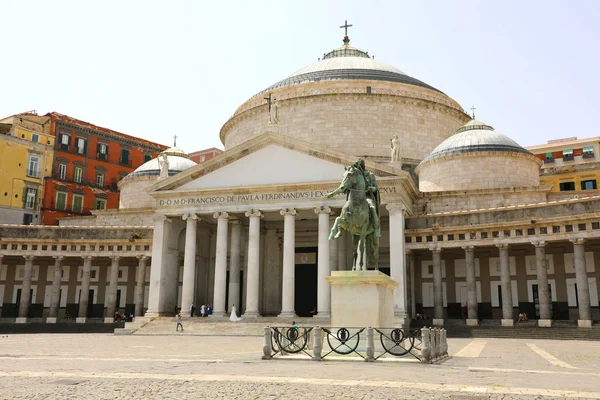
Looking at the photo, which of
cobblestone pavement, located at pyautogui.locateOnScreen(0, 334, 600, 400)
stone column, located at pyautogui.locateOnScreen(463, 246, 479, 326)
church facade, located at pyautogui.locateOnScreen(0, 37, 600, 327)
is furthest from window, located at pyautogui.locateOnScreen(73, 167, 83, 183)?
cobblestone pavement, located at pyautogui.locateOnScreen(0, 334, 600, 400)

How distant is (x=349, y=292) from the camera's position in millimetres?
17688

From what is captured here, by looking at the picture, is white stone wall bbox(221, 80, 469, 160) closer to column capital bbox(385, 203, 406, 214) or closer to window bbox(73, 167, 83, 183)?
column capital bbox(385, 203, 406, 214)

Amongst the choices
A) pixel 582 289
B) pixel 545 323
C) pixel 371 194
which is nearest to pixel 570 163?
pixel 582 289

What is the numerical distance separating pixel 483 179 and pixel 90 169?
42032mm

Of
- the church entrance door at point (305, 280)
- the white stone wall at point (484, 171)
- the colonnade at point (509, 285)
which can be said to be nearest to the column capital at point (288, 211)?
the church entrance door at point (305, 280)

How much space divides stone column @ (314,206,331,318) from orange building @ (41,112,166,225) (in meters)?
33.0

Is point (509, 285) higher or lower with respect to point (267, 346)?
higher

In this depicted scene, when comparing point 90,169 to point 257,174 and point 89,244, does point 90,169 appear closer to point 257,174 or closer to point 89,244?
point 89,244

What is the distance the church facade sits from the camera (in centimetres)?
3731

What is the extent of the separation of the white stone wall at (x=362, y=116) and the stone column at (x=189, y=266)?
12.7m

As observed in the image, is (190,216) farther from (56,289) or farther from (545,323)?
(545,323)

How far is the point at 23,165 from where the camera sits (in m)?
58.4

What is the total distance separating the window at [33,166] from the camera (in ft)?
194

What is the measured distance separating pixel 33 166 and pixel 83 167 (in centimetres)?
577
